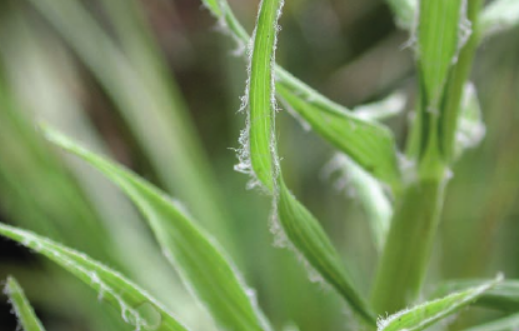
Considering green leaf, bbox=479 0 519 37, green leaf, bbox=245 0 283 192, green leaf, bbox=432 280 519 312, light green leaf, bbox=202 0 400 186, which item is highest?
green leaf, bbox=479 0 519 37

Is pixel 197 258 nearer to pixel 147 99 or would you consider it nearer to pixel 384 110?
pixel 384 110

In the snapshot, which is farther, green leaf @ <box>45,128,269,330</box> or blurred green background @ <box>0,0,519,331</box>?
blurred green background @ <box>0,0,519,331</box>

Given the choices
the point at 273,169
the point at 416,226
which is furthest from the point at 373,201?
the point at 273,169

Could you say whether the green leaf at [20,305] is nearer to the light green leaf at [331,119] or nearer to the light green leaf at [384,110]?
the light green leaf at [331,119]

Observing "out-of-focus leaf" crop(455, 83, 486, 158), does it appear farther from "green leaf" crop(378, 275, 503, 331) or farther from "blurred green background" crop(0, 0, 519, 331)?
"blurred green background" crop(0, 0, 519, 331)

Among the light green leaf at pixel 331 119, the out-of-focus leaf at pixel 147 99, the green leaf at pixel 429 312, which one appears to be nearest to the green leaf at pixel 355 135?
the light green leaf at pixel 331 119

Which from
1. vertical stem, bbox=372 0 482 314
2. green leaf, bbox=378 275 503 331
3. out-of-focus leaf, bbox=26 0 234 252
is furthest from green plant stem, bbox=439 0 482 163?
out-of-focus leaf, bbox=26 0 234 252

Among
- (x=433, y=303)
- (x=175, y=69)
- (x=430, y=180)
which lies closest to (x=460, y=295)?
(x=433, y=303)
